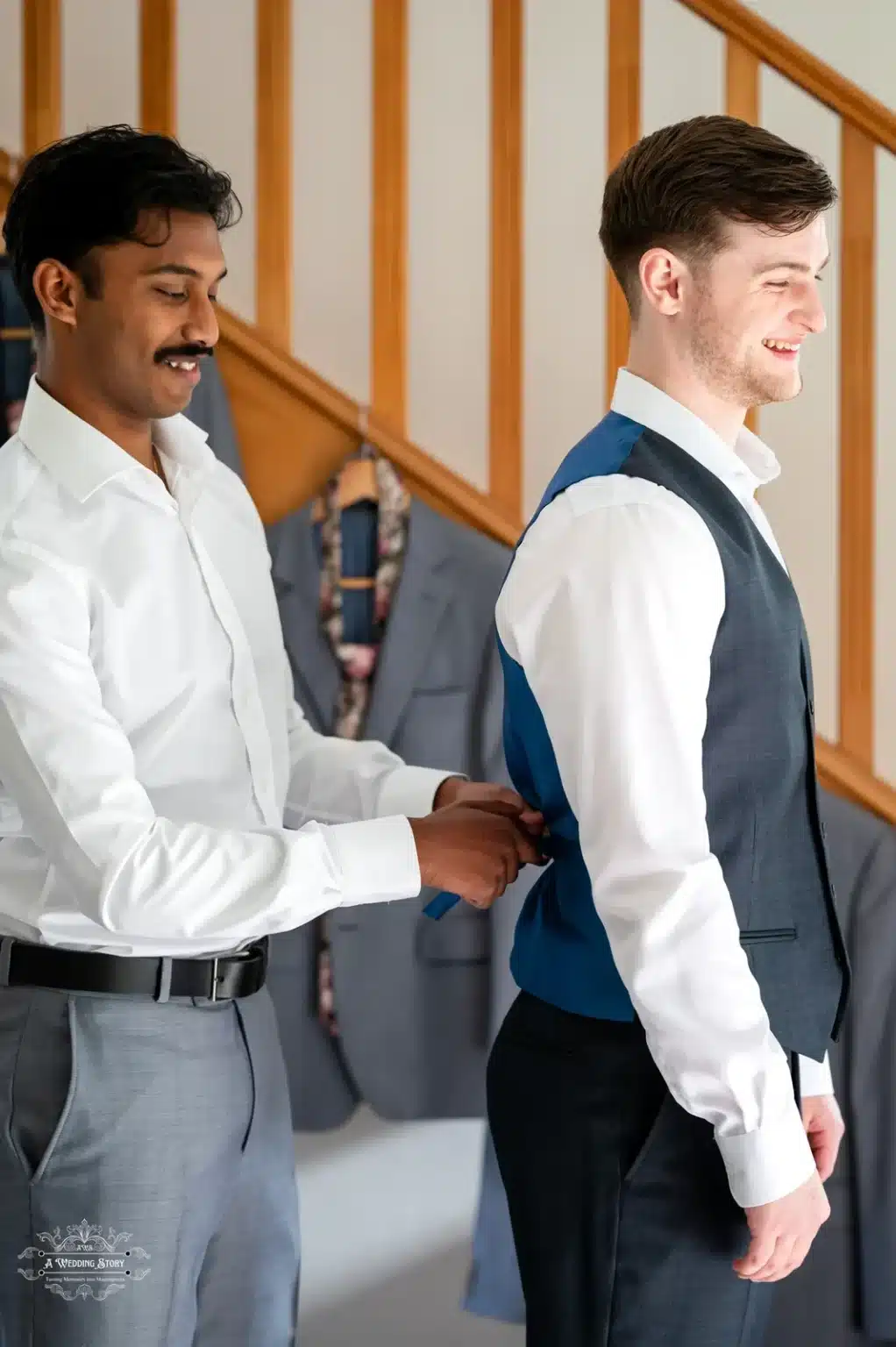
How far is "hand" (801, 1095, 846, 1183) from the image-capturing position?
122 centimetres

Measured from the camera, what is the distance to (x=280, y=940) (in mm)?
2113

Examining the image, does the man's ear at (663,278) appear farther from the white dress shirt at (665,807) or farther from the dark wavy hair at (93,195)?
the dark wavy hair at (93,195)

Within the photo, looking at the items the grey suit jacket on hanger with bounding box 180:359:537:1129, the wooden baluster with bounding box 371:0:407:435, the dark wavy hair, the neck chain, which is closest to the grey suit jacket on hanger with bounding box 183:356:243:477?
the grey suit jacket on hanger with bounding box 180:359:537:1129

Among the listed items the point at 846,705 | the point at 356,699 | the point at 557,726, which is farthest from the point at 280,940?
the point at 557,726

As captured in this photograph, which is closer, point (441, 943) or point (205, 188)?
point (205, 188)

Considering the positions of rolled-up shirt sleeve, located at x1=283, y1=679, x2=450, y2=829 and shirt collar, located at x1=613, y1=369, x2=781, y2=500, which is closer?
shirt collar, located at x1=613, y1=369, x2=781, y2=500

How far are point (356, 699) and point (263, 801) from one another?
31.8 inches

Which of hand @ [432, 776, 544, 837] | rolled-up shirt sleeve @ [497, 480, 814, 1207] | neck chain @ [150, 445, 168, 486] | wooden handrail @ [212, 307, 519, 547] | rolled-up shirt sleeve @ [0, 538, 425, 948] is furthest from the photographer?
wooden handrail @ [212, 307, 519, 547]

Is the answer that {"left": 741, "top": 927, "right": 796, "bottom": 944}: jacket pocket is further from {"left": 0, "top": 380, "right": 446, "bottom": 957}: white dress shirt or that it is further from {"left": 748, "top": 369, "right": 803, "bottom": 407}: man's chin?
{"left": 748, "top": 369, "right": 803, "bottom": 407}: man's chin

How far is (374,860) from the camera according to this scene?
3.87 ft

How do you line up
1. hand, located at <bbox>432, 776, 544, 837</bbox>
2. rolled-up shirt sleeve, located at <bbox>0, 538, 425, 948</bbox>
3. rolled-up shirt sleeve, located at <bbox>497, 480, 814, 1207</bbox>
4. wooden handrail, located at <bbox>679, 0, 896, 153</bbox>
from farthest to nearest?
1. wooden handrail, located at <bbox>679, 0, 896, 153</bbox>
2. hand, located at <bbox>432, 776, 544, 837</bbox>
3. rolled-up shirt sleeve, located at <bbox>0, 538, 425, 948</bbox>
4. rolled-up shirt sleeve, located at <bbox>497, 480, 814, 1207</bbox>

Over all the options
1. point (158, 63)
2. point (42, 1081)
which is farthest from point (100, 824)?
point (158, 63)

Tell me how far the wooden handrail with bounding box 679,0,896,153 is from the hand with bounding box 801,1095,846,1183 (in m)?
1.53

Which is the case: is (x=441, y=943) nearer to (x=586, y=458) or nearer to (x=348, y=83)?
(x=586, y=458)
